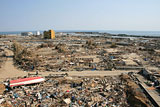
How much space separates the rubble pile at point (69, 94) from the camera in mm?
8648

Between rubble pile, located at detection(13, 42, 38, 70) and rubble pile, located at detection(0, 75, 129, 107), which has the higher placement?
rubble pile, located at detection(13, 42, 38, 70)

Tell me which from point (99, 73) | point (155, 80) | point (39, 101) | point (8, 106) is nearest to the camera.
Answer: point (8, 106)

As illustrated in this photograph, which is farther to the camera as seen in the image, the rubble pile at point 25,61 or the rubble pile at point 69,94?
the rubble pile at point 25,61

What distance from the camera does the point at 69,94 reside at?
972cm

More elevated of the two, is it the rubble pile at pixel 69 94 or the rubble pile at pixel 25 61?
the rubble pile at pixel 25 61

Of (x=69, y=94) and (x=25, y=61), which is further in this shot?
(x=25, y=61)

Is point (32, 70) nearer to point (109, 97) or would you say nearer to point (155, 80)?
point (109, 97)

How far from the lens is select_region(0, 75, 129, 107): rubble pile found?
28.4ft

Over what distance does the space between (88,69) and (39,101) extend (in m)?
8.23

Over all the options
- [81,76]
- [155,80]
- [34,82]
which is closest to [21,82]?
[34,82]

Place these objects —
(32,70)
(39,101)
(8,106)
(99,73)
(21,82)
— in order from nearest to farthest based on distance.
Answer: (8,106) < (39,101) < (21,82) < (99,73) < (32,70)

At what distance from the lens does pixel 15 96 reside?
9.41m

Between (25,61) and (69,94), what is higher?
(25,61)

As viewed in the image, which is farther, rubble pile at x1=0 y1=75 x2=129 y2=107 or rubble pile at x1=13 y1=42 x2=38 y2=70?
rubble pile at x1=13 y1=42 x2=38 y2=70
